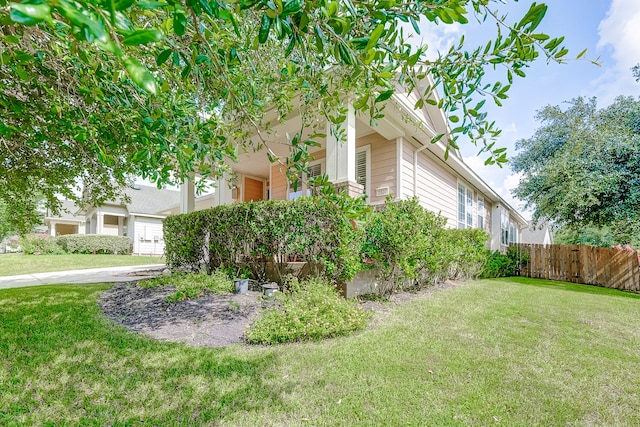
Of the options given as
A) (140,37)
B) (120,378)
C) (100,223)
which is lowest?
(120,378)

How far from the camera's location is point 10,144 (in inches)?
159

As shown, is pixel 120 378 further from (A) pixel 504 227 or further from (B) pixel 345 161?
(A) pixel 504 227

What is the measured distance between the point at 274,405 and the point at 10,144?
4863 millimetres

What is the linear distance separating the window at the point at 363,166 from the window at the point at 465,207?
19.0 ft

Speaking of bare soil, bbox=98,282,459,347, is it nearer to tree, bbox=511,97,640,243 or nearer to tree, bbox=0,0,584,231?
tree, bbox=0,0,584,231

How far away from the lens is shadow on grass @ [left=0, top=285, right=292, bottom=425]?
2367 mm

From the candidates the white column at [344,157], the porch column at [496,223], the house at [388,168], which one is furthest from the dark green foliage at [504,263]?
the white column at [344,157]

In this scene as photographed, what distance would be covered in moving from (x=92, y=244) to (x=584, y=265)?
1003 inches

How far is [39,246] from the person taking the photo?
57.6 feet

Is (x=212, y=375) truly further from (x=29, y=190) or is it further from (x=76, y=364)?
(x=29, y=190)

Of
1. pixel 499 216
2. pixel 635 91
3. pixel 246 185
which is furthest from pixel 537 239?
pixel 246 185

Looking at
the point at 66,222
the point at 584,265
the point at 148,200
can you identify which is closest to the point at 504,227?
the point at 584,265

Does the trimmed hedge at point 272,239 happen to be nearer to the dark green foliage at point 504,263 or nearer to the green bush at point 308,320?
the green bush at point 308,320

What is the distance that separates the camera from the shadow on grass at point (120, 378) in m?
2.37
